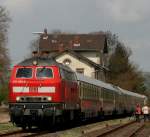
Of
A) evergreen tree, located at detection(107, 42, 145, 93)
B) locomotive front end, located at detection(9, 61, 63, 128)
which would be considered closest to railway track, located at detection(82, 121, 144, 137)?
locomotive front end, located at detection(9, 61, 63, 128)

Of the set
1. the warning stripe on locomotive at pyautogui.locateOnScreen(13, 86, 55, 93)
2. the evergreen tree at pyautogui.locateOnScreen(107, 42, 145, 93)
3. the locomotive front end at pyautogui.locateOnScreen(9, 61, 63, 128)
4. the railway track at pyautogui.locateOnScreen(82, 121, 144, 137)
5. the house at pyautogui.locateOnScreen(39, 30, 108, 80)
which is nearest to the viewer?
the railway track at pyautogui.locateOnScreen(82, 121, 144, 137)

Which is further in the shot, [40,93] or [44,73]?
[44,73]

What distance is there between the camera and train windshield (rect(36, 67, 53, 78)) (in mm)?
27203

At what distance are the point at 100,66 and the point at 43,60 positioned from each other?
82.8m

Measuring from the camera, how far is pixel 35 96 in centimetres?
2658

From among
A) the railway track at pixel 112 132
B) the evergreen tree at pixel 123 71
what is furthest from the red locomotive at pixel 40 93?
the evergreen tree at pixel 123 71

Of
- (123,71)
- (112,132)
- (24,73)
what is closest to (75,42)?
(123,71)

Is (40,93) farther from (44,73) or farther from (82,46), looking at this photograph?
(82,46)

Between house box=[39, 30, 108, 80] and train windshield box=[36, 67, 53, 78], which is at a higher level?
house box=[39, 30, 108, 80]

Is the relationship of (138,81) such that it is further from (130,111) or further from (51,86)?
(51,86)

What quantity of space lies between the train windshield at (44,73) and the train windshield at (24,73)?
376 mm

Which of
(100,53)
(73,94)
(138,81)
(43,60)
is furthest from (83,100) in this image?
(138,81)

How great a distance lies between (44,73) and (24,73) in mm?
950

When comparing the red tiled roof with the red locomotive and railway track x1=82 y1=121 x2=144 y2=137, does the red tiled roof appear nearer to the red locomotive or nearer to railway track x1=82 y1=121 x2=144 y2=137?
railway track x1=82 y1=121 x2=144 y2=137
